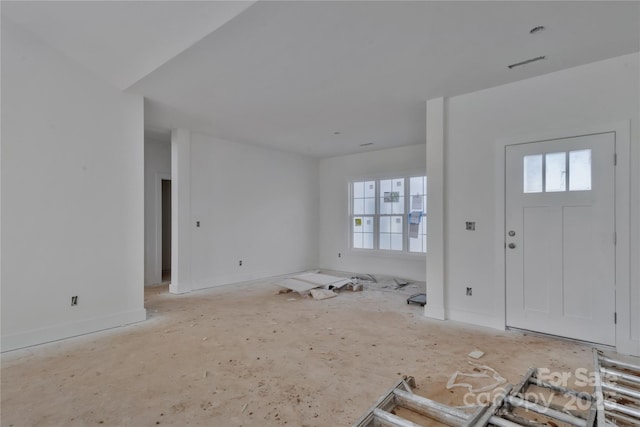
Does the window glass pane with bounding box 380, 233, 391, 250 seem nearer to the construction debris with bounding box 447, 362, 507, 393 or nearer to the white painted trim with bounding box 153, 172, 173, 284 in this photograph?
the construction debris with bounding box 447, 362, 507, 393

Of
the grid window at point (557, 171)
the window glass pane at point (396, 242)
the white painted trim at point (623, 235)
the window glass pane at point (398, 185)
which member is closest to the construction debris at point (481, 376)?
the white painted trim at point (623, 235)

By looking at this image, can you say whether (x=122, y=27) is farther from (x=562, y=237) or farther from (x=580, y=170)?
(x=562, y=237)

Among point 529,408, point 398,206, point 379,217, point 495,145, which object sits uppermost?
point 495,145

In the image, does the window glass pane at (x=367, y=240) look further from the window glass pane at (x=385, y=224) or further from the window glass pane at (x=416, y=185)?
the window glass pane at (x=416, y=185)

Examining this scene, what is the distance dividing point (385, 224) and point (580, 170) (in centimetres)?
382

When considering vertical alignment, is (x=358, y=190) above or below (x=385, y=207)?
above

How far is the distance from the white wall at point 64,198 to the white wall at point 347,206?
14.2 ft

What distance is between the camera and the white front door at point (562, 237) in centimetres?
296

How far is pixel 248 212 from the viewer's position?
6227 millimetres

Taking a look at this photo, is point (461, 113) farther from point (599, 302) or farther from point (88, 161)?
point (88, 161)

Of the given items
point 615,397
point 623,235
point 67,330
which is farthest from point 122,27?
point 623,235

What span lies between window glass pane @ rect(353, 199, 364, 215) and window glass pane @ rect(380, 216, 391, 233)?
1.72 ft

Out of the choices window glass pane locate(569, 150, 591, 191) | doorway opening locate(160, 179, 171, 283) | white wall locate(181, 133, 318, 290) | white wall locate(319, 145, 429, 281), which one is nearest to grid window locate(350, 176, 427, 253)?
white wall locate(319, 145, 429, 281)

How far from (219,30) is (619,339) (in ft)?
13.9
